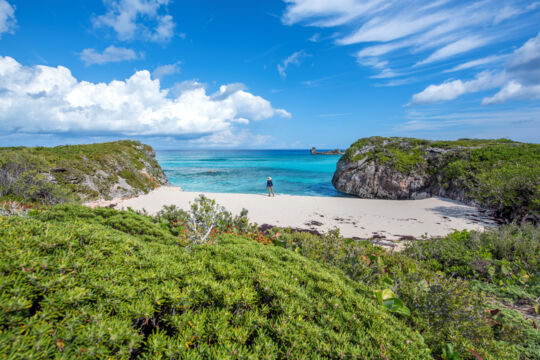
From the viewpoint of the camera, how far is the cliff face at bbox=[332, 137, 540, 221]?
11.7 meters

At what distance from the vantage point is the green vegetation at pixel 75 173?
34.7ft

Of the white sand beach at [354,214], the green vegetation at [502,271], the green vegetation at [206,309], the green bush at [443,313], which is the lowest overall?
the white sand beach at [354,214]

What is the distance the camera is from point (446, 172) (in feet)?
63.0

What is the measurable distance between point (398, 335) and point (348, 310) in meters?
0.59

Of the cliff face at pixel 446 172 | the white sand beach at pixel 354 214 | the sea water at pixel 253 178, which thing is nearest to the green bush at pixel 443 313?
the white sand beach at pixel 354 214

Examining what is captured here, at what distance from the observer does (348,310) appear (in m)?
2.75

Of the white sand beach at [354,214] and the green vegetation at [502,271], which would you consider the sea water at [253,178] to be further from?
the green vegetation at [502,271]

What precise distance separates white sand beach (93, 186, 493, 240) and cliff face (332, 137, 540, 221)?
1.83m

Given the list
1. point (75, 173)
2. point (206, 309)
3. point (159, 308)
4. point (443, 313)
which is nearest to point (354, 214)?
point (443, 313)

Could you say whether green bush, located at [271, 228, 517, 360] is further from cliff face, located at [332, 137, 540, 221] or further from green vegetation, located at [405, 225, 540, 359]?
cliff face, located at [332, 137, 540, 221]

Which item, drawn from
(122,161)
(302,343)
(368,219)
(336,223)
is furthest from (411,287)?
(122,161)

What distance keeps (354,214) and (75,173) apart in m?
20.5

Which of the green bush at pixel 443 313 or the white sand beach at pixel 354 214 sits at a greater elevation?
the green bush at pixel 443 313

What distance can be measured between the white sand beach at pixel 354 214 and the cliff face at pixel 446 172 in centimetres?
183
